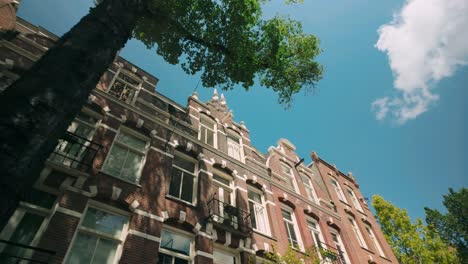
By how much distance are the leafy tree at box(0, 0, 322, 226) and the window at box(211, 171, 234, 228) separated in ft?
16.0

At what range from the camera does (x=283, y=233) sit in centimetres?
1337

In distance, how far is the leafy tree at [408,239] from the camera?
889 inches

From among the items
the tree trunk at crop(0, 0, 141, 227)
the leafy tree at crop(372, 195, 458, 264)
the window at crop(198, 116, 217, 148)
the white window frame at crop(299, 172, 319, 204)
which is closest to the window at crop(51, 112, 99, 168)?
the tree trunk at crop(0, 0, 141, 227)

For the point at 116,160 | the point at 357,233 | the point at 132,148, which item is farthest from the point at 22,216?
the point at 357,233

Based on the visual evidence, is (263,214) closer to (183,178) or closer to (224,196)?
(224,196)

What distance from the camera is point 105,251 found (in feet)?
26.3

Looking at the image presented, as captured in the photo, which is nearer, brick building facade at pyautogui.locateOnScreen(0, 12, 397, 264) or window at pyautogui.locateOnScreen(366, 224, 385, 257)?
brick building facade at pyautogui.locateOnScreen(0, 12, 397, 264)

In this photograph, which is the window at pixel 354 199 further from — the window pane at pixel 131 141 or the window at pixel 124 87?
the window at pixel 124 87

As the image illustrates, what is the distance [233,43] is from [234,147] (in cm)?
754

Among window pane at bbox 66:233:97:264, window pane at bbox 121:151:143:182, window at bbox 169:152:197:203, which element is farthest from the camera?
window at bbox 169:152:197:203

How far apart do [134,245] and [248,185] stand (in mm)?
7631

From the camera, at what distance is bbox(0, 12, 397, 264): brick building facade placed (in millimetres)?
7941

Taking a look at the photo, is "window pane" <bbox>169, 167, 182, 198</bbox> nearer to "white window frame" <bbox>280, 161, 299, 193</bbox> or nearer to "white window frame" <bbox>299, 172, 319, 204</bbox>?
"white window frame" <bbox>280, 161, 299, 193</bbox>

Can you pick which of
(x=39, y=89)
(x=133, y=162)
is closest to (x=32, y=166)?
(x=39, y=89)
